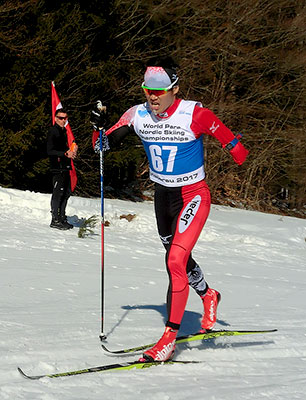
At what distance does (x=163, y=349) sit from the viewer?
14.1 ft

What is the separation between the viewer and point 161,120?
4.74 metres

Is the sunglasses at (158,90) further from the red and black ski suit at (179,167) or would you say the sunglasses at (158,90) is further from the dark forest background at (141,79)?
the dark forest background at (141,79)

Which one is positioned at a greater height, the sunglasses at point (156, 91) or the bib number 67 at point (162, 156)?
the sunglasses at point (156, 91)

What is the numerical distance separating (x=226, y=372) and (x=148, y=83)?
2.15 meters

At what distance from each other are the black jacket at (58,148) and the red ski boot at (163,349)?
585 centimetres

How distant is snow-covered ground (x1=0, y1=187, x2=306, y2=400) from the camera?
377cm

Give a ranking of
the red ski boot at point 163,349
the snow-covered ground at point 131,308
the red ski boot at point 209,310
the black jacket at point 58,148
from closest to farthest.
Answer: the snow-covered ground at point 131,308 < the red ski boot at point 163,349 < the red ski boot at point 209,310 < the black jacket at point 58,148

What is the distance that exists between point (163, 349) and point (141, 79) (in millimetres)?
16344

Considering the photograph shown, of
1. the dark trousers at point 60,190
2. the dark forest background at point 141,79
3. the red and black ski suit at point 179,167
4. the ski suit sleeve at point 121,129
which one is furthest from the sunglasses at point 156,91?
the dark forest background at point 141,79

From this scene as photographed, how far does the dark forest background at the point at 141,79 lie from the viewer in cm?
1475

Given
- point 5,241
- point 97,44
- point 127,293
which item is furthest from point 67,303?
point 97,44

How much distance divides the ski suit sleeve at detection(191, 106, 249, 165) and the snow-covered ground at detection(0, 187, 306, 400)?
5.05 ft

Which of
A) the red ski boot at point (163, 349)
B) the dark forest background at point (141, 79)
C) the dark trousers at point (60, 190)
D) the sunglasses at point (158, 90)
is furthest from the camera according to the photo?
the dark forest background at point (141, 79)

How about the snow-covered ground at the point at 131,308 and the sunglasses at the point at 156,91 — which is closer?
the snow-covered ground at the point at 131,308
